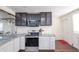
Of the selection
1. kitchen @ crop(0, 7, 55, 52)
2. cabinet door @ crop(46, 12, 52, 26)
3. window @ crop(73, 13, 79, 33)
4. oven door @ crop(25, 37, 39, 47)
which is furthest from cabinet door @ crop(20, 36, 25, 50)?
window @ crop(73, 13, 79, 33)

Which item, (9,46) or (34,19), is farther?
(34,19)

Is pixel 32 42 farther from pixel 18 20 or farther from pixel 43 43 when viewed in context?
pixel 18 20

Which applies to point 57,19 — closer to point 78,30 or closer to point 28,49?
point 78,30

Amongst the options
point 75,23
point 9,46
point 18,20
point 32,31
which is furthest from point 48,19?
point 9,46

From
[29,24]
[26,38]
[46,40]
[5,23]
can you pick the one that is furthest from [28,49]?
[5,23]

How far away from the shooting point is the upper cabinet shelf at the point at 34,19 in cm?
546

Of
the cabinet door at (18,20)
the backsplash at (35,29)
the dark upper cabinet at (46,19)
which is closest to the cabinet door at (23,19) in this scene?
Answer: the cabinet door at (18,20)

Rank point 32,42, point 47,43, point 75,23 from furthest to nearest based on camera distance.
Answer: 1. point 75,23
2. point 32,42
3. point 47,43

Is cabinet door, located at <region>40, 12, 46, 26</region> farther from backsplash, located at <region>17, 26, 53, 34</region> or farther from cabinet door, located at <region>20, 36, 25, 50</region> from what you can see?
cabinet door, located at <region>20, 36, 25, 50</region>

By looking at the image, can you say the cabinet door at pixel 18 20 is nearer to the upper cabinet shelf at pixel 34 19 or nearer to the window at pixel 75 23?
the upper cabinet shelf at pixel 34 19

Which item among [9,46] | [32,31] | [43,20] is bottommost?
[9,46]

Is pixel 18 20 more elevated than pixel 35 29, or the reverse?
pixel 18 20

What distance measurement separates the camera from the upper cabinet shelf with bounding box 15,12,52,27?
546 centimetres

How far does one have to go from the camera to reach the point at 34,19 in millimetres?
5633
